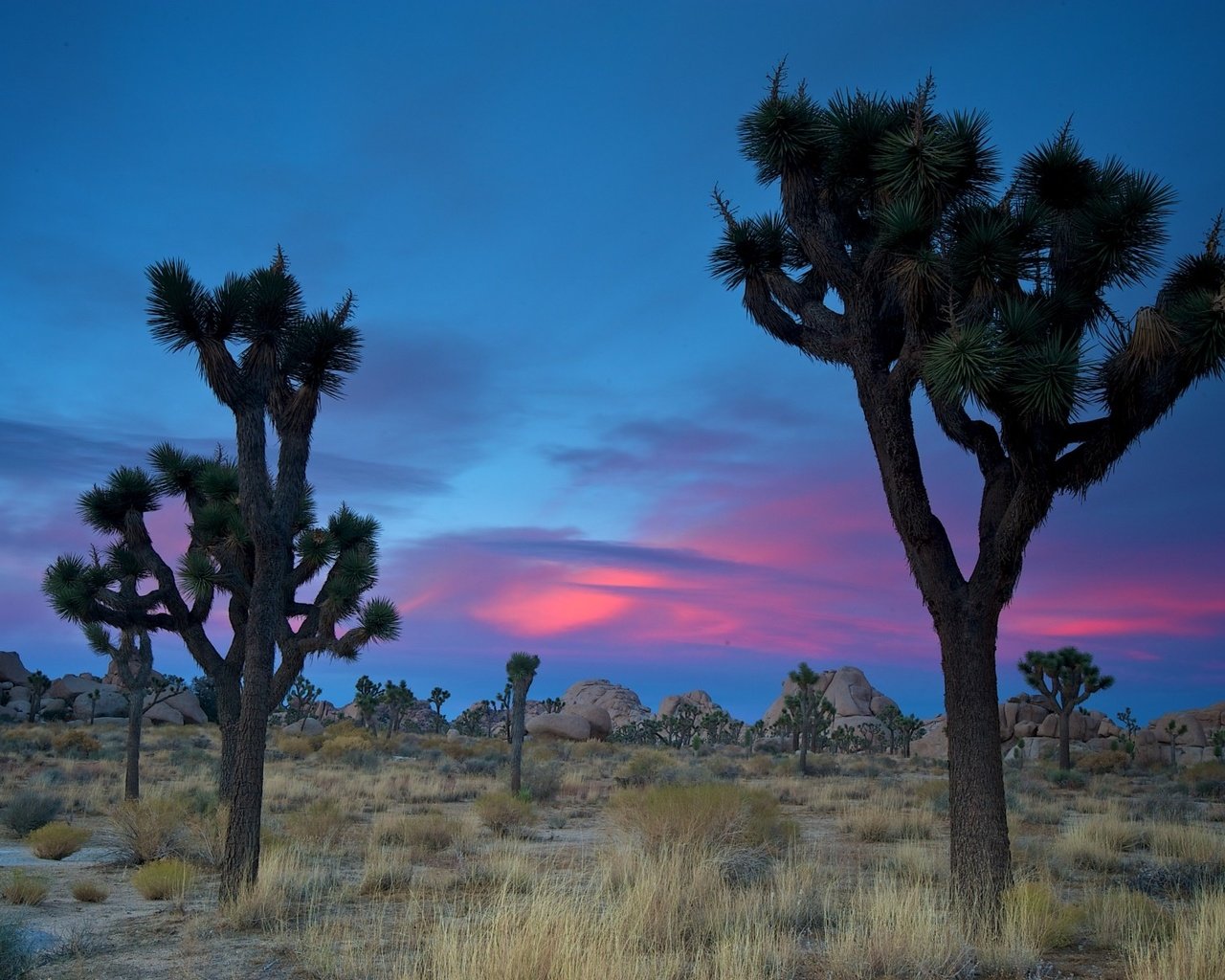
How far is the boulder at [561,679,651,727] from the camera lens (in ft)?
345

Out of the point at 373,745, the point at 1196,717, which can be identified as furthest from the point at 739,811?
the point at 1196,717

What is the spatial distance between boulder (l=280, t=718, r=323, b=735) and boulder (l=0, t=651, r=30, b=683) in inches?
737

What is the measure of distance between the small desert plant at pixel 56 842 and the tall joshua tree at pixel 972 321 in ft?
43.8

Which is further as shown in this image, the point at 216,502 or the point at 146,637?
the point at 146,637

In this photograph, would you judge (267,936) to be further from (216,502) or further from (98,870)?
(216,502)

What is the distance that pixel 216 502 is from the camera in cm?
1755

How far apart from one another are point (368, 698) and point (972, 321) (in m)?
52.3

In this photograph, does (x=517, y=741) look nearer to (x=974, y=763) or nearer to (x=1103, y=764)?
(x=974, y=763)

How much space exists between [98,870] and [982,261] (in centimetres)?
1433

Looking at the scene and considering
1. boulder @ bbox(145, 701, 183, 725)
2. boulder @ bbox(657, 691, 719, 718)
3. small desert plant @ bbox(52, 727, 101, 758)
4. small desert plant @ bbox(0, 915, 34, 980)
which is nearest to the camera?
small desert plant @ bbox(0, 915, 34, 980)

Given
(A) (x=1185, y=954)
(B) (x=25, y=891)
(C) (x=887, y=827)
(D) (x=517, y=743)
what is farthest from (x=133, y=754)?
(A) (x=1185, y=954)

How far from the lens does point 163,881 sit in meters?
11.2

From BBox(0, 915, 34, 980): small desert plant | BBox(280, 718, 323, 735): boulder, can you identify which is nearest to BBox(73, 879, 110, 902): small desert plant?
BBox(0, 915, 34, 980): small desert plant

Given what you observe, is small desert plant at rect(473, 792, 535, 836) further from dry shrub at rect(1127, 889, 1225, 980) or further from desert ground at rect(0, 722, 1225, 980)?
dry shrub at rect(1127, 889, 1225, 980)
